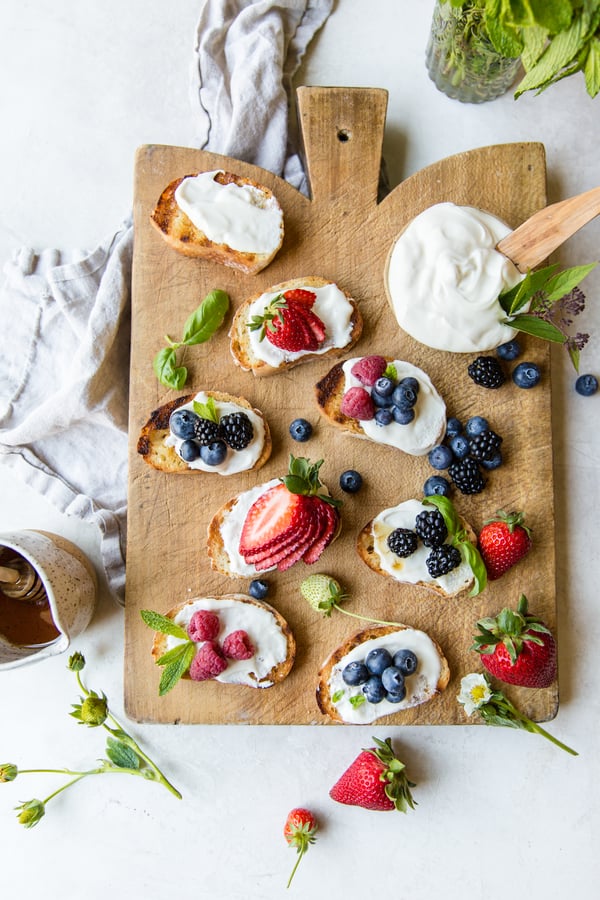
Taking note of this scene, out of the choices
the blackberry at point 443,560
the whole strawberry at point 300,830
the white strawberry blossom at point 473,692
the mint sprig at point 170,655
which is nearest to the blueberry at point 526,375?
the blackberry at point 443,560

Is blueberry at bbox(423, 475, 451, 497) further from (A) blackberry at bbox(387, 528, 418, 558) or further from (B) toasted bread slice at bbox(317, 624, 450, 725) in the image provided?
(B) toasted bread slice at bbox(317, 624, 450, 725)

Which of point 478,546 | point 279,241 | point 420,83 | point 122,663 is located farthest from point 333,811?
point 420,83

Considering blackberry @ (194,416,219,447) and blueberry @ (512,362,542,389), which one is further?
blueberry @ (512,362,542,389)

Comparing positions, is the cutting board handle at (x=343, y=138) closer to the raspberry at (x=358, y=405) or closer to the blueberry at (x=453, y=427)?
the raspberry at (x=358, y=405)

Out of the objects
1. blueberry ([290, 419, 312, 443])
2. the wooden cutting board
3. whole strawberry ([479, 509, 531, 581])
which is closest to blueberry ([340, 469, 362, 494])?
the wooden cutting board

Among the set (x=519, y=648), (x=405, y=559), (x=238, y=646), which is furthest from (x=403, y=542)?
(x=238, y=646)

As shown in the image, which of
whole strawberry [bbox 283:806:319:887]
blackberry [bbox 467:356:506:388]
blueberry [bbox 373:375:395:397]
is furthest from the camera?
whole strawberry [bbox 283:806:319:887]

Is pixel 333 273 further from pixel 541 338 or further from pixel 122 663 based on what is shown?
pixel 122 663
